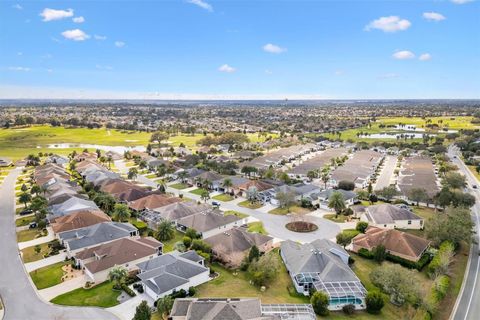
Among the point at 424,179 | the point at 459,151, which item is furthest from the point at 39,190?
the point at 459,151

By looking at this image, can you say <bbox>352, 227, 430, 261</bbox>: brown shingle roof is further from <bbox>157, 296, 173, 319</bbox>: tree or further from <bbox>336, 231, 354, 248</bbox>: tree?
<bbox>157, 296, 173, 319</bbox>: tree

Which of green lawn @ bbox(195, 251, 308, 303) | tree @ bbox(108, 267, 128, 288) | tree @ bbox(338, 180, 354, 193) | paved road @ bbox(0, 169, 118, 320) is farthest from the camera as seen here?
tree @ bbox(338, 180, 354, 193)

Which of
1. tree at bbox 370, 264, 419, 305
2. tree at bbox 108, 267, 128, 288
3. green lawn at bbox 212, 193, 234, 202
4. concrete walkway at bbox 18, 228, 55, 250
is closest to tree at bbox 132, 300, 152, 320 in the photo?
tree at bbox 108, 267, 128, 288

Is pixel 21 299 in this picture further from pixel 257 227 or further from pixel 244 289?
pixel 257 227

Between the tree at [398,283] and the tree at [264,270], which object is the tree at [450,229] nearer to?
the tree at [398,283]

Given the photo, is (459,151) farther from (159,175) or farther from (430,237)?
(159,175)

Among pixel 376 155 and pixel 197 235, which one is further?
pixel 376 155

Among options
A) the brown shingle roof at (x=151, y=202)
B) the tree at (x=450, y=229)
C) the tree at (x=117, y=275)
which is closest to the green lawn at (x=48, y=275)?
the tree at (x=117, y=275)
